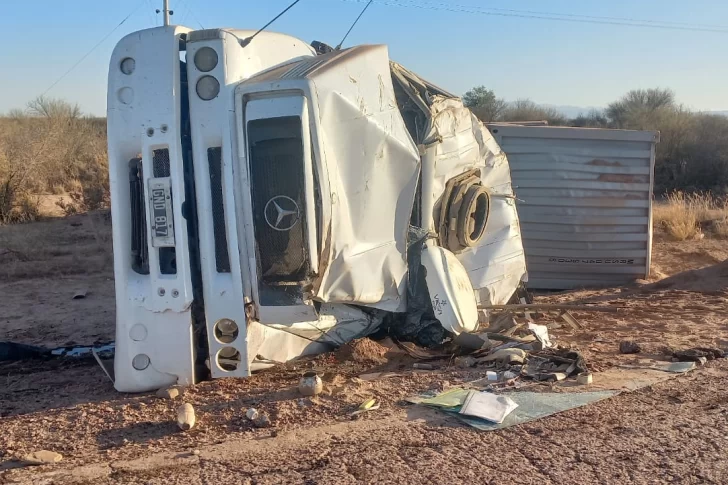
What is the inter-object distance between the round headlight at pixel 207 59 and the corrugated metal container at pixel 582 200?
6.29m

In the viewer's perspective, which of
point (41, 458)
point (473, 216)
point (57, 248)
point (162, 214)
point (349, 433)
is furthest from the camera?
point (57, 248)

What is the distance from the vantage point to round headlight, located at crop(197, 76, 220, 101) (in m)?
4.33

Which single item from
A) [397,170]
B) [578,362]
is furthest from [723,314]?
[397,170]

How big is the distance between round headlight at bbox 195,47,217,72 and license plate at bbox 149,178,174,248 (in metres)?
0.67

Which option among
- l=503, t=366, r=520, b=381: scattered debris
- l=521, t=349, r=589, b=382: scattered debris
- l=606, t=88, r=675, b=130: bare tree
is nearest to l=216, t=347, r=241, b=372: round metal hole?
l=503, t=366, r=520, b=381: scattered debris

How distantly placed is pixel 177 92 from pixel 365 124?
1.13m

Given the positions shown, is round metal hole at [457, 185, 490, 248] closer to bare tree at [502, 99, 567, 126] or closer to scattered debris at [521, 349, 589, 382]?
scattered debris at [521, 349, 589, 382]

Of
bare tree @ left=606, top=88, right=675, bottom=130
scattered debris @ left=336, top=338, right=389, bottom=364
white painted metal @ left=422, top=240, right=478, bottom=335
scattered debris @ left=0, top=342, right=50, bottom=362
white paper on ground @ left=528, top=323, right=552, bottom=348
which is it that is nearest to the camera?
scattered debris @ left=336, top=338, right=389, bottom=364

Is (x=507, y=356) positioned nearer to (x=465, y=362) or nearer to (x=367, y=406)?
(x=465, y=362)

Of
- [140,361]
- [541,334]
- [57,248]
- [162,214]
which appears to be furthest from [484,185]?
[57,248]

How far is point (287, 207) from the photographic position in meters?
4.10

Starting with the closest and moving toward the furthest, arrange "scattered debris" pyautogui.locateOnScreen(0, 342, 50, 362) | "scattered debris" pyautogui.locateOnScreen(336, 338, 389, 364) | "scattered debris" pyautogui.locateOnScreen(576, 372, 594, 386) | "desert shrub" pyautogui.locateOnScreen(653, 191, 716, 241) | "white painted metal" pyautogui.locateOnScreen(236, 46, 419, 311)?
"white painted metal" pyautogui.locateOnScreen(236, 46, 419, 311)
"scattered debris" pyautogui.locateOnScreen(576, 372, 594, 386)
"scattered debris" pyautogui.locateOnScreen(336, 338, 389, 364)
"scattered debris" pyautogui.locateOnScreen(0, 342, 50, 362)
"desert shrub" pyautogui.locateOnScreen(653, 191, 716, 241)

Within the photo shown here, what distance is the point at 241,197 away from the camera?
420 cm

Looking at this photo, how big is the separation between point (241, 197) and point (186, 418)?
1199mm
